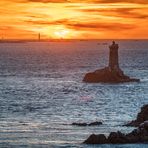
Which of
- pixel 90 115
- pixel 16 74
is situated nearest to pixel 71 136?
pixel 90 115

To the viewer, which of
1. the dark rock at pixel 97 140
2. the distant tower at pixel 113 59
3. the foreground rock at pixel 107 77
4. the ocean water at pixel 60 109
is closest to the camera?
the dark rock at pixel 97 140

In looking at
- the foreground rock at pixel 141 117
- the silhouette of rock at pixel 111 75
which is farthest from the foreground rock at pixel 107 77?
the foreground rock at pixel 141 117

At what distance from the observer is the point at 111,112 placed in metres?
104

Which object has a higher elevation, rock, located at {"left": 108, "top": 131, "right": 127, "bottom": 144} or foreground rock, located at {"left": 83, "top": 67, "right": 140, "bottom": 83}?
rock, located at {"left": 108, "top": 131, "right": 127, "bottom": 144}

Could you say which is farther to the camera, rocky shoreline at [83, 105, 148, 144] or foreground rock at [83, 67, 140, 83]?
foreground rock at [83, 67, 140, 83]

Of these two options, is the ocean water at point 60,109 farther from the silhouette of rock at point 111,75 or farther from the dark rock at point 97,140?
the silhouette of rock at point 111,75

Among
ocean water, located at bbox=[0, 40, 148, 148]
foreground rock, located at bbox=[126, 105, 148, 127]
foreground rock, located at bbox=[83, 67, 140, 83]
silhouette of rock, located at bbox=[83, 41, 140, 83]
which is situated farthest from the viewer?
silhouette of rock, located at bbox=[83, 41, 140, 83]

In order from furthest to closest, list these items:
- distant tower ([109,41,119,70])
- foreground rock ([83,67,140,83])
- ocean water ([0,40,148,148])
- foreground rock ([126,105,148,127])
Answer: distant tower ([109,41,119,70])
foreground rock ([83,67,140,83])
foreground rock ([126,105,148,127])
ocean water ([0,40,148,148])

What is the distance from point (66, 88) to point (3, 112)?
49.2 metres

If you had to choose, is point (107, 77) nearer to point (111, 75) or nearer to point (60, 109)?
point (111, 75)

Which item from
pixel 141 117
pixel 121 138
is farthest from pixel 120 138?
pixel 141 117

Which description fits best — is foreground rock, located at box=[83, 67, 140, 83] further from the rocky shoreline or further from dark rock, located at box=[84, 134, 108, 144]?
dark rock, located at box=[84, 134, 108, 144]

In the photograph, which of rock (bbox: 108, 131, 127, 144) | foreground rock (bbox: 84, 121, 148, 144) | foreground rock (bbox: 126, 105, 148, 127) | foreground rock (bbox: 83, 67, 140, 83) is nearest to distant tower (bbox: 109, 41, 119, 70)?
foreground rock (bbox: 83, 67, 140, 83)

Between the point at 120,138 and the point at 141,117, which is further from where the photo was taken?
the point at 141,117
